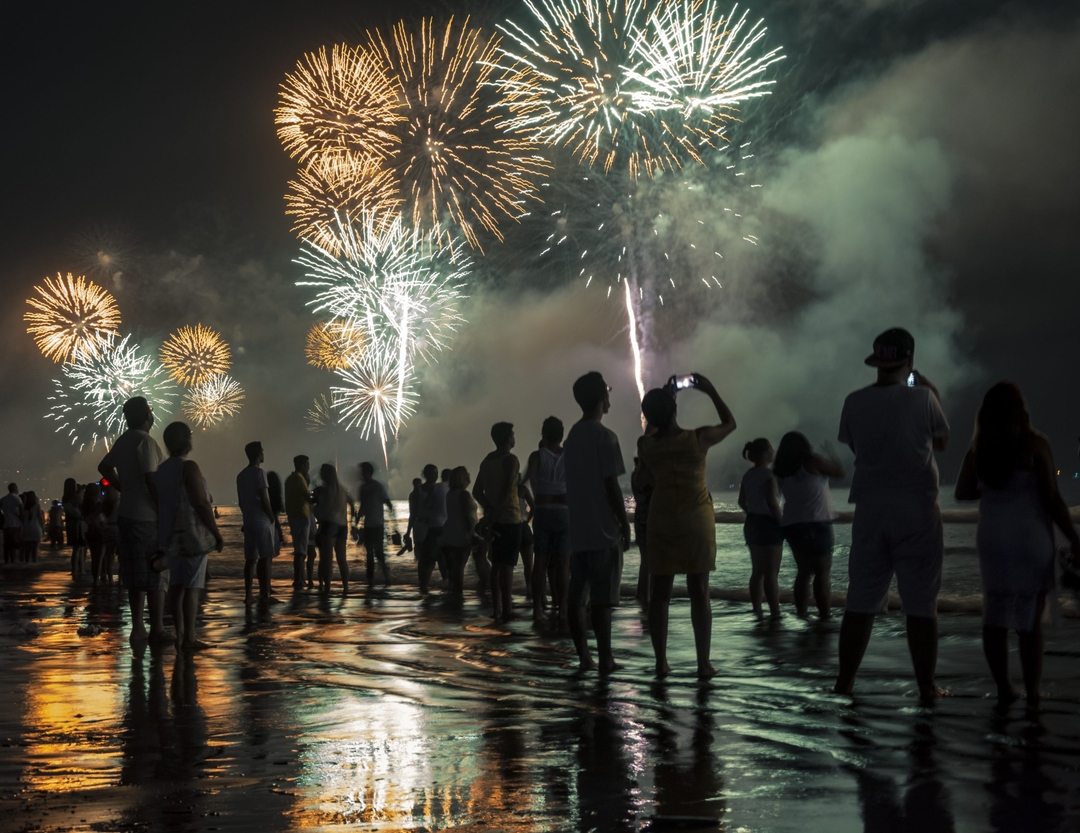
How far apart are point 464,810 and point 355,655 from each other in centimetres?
506

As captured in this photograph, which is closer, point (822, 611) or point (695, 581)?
point (695, 581)

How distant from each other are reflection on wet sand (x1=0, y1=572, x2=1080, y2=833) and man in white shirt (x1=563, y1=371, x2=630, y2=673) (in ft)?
1.48

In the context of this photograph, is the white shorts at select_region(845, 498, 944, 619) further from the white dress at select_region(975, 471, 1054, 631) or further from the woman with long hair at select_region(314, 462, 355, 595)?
the woman with long hair at select_region(314, 462, 355, 595)

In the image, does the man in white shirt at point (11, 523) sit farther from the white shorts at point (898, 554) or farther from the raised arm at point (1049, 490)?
the raised arm at point (1049, 490)

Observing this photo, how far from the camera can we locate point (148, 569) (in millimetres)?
9586

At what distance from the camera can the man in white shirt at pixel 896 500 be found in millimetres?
6215

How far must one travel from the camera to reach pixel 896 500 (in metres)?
6.24

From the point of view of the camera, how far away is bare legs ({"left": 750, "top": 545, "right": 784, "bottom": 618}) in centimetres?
1132

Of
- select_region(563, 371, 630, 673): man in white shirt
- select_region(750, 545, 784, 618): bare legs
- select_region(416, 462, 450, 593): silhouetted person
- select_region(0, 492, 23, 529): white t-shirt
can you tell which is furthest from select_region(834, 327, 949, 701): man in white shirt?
select_region(0, 492, 23, 529): white t-shirt

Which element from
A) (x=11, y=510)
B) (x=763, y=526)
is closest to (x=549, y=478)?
(x=763, y=526)

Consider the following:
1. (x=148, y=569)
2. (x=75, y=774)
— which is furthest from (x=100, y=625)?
(x=75, y=774)

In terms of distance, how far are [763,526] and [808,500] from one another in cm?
81

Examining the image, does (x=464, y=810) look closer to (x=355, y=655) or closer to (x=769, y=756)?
(x=769, y=756)

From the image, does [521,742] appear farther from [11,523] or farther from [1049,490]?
[11,523]
